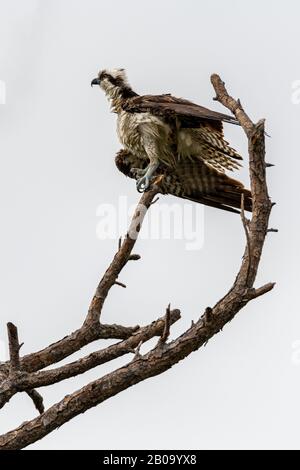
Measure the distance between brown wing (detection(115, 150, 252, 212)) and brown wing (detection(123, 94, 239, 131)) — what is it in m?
0.63

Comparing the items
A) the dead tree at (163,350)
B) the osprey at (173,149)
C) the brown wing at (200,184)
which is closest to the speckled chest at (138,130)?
the osprey at (173,149)

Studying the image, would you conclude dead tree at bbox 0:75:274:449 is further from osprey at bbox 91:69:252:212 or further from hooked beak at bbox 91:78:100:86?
hooked beak at bbox 91:78:100:86

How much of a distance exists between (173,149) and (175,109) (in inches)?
29.1

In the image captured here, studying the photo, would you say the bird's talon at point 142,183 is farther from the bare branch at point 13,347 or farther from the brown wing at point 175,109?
the bare branch at point 13,347

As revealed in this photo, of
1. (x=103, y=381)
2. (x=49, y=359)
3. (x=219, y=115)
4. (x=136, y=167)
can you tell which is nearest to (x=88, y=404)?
(x=103, y=381)

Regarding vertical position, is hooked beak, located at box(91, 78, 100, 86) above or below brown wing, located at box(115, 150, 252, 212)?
above

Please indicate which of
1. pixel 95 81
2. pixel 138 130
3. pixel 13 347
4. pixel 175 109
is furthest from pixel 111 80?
pixel 13 347

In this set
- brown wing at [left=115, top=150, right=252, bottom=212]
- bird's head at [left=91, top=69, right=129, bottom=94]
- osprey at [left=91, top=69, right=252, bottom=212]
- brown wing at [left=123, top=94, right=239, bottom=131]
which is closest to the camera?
brown wing at [left=123, top=94, right=239, bottom=131]

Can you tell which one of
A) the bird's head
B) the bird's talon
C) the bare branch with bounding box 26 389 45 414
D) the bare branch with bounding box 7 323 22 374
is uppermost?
the bird's head

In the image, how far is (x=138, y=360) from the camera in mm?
7996

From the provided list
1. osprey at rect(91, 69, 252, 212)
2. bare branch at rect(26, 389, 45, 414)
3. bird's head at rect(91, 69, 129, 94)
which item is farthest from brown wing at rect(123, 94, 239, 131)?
bare branch at rect(26, 389, 45, 414)

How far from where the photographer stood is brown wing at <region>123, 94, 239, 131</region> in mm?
10139

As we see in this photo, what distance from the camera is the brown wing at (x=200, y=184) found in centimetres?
1111

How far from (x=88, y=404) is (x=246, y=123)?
254 centimetres
